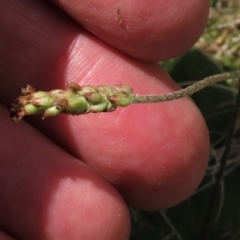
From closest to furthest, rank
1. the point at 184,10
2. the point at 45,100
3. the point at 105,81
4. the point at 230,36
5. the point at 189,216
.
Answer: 1. the point at 45,100
2. the point at 184,10
3. the point at 105,81
4. the point at 189,216
5. the point at 230,36

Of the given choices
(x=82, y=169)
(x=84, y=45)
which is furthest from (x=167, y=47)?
(x=82, y=169)

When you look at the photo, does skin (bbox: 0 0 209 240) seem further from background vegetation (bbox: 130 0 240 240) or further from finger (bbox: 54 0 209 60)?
background vegetation (bbox: 130 0 240 240)

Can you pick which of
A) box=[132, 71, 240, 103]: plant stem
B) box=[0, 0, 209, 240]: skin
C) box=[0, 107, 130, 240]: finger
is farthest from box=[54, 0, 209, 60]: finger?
box=[0, 107, 130, 240]: finger

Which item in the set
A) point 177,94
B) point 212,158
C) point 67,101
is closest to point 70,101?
point 67,101

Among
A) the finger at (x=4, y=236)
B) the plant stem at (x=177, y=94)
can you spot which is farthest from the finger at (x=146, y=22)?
the finger at (x=4, y=236)

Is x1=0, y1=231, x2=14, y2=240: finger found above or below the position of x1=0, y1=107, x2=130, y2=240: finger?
below

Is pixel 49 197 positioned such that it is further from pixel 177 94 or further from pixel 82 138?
pixel 177 94

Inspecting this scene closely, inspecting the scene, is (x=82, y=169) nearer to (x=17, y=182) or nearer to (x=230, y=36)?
(x=17, y=182)
